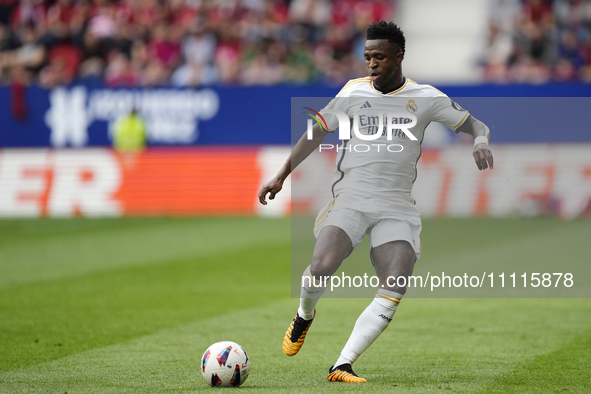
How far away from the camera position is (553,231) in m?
13.8

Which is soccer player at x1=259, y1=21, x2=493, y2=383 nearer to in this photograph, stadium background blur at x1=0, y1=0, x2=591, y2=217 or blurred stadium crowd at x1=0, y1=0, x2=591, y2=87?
stadium background blur at x1=0, y1=0, x2=591, y2=217

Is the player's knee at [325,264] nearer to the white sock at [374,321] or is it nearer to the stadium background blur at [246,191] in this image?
the white sock at [374,321]

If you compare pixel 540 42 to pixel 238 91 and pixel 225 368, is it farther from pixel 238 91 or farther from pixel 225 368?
pixel 225 368

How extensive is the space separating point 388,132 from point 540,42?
13871 mm

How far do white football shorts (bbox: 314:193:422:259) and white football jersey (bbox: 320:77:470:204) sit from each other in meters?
0.07

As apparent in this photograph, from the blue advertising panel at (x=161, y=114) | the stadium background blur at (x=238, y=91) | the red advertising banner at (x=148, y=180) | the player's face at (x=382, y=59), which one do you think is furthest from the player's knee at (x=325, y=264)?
the blue advertising panel at (x=161, y=114)

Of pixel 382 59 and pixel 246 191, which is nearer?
pixel 382 59

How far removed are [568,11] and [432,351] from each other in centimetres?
1411

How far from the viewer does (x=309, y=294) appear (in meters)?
5.56

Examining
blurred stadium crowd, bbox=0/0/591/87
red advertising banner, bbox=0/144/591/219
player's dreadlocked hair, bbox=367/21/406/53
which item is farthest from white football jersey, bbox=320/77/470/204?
blurred stadium crowd, bbox=0/0/591/87

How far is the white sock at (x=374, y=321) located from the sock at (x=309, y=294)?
35 cm

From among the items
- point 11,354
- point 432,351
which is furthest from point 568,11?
point 11,354

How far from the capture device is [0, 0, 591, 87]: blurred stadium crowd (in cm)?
1820

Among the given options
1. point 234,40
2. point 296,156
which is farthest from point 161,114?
point 296,156
